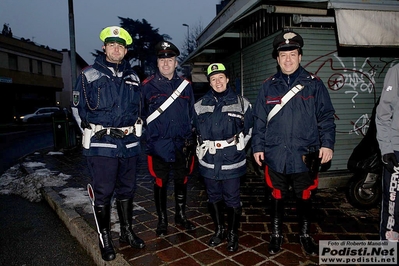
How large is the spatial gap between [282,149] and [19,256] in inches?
130

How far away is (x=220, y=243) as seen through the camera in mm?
3543

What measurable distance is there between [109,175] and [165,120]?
2.98 feet

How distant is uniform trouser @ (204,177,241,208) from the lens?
3.39 metres

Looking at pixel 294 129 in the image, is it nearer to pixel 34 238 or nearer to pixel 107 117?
pixel 107 117

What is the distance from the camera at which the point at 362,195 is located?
15.1 feet

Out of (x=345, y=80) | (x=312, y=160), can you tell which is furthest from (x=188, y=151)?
(x=345, y=80)

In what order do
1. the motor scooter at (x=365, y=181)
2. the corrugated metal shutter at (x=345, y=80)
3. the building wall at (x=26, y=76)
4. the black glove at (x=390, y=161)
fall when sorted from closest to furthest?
1. the black glove at (x=390, y=161)
2. the motor scooter at (x=365, y=181)
3. the corrugated metal shutter at (x=345, y=80)
4. the building wall at (x=26, y=76)

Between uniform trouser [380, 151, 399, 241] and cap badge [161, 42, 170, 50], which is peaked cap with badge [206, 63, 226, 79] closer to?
cap badge [161, 42, 170, 50]

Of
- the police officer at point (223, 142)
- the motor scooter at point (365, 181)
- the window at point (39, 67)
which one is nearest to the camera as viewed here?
the police officer at point (223, 142)

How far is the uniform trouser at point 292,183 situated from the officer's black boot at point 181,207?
3.78 feet

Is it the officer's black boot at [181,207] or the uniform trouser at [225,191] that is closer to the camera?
the uniform trouser at [225,191]

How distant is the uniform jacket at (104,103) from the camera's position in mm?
3209

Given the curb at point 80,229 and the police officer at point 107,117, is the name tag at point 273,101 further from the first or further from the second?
the curb at point 80,229

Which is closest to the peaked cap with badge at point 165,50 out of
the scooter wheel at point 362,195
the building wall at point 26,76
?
the scooter wheel at point 362,195
